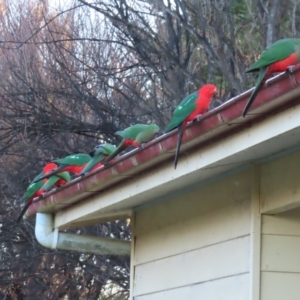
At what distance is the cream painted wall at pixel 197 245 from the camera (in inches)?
150

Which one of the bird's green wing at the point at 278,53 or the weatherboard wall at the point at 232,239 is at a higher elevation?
the bird's green wing at the point at 278,53

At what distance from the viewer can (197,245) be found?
4215 millimetres

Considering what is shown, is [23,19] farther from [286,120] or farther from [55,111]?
[286,120]

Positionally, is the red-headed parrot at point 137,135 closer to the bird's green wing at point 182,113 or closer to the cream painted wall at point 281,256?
the bird's green wing at point 182,113

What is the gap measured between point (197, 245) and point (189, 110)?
859 mm

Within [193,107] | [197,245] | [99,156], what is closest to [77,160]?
[99,156]

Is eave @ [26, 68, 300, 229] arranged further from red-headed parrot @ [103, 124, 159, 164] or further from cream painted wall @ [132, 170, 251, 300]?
red-headed parrot @ [103, 124, 159, 164]

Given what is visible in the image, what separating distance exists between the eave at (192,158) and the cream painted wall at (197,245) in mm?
102

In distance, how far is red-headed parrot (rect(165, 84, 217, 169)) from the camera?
12.1 ft

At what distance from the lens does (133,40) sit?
31.8 feet

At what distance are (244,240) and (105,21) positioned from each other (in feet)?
23.8

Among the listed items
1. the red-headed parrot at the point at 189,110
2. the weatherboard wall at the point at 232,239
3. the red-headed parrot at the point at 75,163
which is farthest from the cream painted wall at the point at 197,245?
the red-headed parrot at the point at 75,163

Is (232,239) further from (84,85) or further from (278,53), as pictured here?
(84,85)

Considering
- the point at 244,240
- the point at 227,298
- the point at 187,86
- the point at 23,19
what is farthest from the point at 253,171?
the point at 23,19
